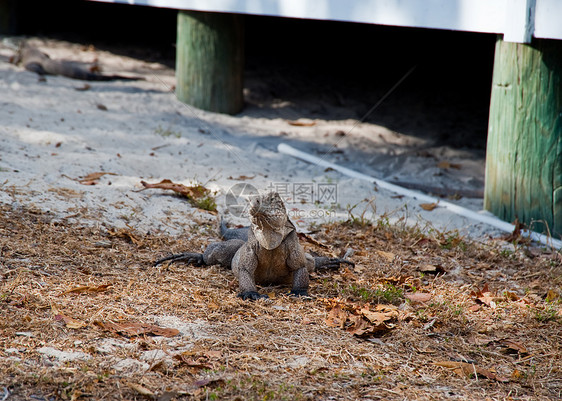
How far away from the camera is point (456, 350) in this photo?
3.54 m

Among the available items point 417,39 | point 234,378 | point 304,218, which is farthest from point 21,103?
point 417,39

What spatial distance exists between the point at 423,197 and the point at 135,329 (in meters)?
4.17

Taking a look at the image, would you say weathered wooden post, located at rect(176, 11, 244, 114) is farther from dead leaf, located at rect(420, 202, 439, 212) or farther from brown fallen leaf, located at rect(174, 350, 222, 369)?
brown fallen leaf, located at rect(174, 350, 222, 369)

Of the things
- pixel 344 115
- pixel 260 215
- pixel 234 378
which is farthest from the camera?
pixel 344 115

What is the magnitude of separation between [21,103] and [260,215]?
5406 mm

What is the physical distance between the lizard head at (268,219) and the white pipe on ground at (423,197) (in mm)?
2653

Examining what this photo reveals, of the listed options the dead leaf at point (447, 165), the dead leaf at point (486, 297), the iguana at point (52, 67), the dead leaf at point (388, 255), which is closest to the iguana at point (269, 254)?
the dead leaf at point (388, 255)

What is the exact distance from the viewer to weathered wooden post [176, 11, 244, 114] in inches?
345

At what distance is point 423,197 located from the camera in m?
6.79

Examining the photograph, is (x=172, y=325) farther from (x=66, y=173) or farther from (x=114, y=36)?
(x=114, y=36)

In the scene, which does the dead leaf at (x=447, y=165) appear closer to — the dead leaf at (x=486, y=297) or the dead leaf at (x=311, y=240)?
the dead leaf at (x=311, y=240)

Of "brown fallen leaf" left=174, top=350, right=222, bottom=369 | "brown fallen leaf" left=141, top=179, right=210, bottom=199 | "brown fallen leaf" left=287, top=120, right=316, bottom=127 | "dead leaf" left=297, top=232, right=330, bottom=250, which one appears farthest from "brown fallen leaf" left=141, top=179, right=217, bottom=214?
"brown fallen leaf" left=287, top=120, right=316, bottom=127

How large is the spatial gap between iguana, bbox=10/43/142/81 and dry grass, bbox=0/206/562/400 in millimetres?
5345

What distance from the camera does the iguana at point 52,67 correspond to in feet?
31.8
